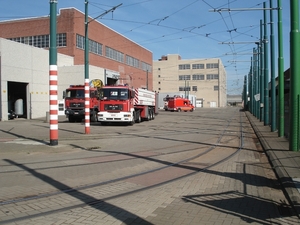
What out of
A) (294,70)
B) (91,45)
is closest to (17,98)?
(91,45)

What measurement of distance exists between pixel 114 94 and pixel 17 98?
61.2 ft

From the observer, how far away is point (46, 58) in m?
39.4

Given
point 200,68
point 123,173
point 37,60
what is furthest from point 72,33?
point 200,68

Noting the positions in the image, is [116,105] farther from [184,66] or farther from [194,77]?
[184,66]

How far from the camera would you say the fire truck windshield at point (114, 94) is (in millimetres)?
25781

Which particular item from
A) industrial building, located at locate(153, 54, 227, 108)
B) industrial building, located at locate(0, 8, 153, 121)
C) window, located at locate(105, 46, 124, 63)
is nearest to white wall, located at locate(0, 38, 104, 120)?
industrial building, located at locate(0, 8, 153, 121)

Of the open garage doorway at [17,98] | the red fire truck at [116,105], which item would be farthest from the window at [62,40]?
the red fire truck at [116,105]

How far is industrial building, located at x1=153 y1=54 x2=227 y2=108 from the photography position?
11744cm

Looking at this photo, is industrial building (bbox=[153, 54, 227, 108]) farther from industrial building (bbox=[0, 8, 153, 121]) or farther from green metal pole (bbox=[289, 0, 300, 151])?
green metal pole (bbox=[289, 0, 300, 151])

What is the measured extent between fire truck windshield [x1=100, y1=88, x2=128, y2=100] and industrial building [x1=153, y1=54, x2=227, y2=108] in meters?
89.6

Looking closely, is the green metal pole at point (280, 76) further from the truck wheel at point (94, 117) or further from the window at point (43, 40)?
the window at point (43, 40)

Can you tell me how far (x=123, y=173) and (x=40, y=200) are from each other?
288 centimetres

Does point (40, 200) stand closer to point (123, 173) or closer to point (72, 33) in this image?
point (123, 173)

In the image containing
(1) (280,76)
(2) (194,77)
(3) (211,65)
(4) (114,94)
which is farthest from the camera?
(2) (194,77)
